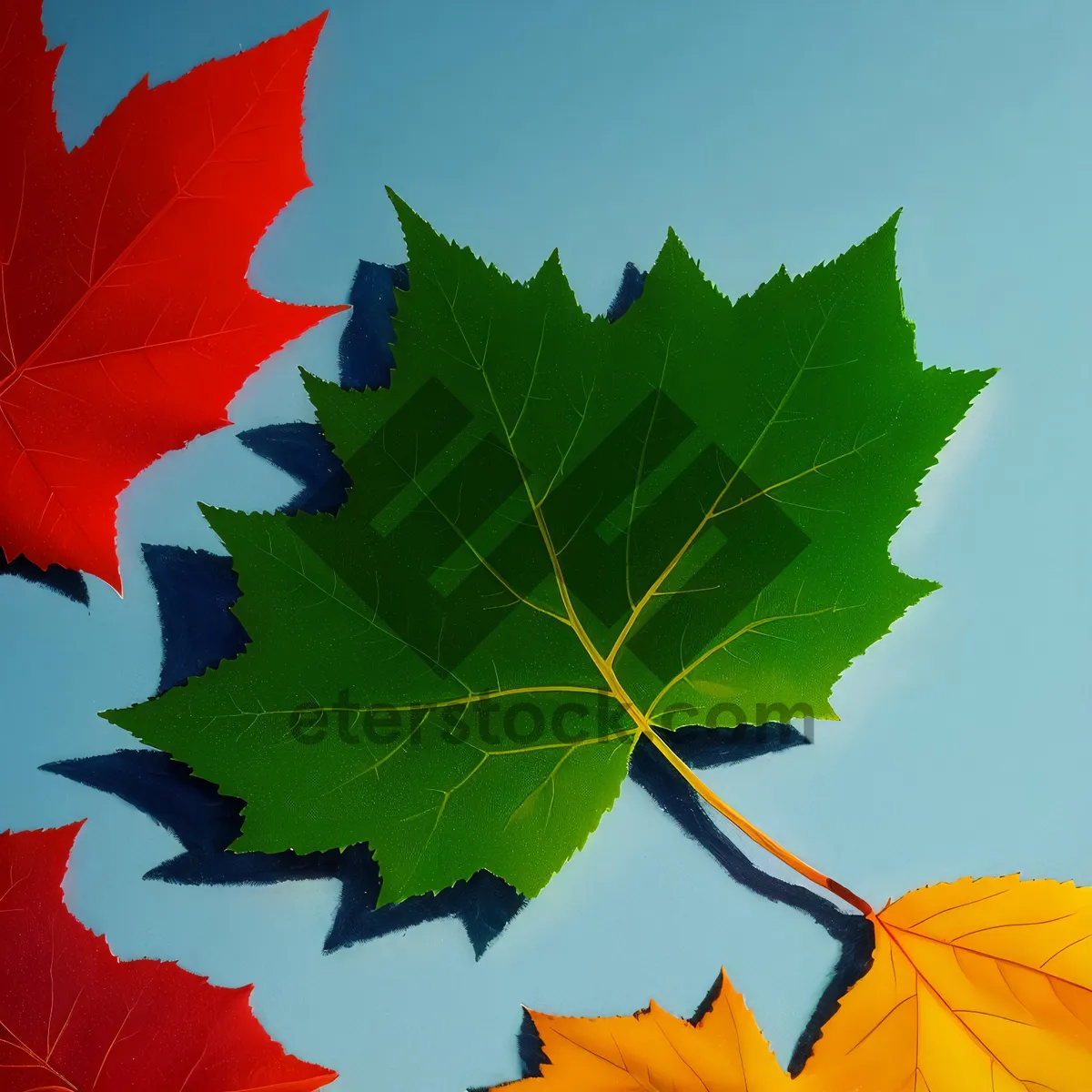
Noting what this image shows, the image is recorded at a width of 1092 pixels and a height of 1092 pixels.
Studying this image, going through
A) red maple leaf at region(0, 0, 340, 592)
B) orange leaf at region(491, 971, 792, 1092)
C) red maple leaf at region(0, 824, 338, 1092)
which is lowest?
red maple leaf at region(0, 824, 338, 1092)

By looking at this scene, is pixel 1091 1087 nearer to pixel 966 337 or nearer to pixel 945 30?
pixel 966 337

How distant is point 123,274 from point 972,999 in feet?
2.43

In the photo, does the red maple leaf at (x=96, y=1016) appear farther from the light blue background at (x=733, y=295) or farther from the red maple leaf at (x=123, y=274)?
the red maple leaf at (x=123, y=274)

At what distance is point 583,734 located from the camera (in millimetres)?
535

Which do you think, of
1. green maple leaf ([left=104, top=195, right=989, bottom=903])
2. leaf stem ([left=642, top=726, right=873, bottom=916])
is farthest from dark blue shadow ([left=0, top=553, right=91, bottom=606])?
leaf stem ([left=642, top=726, right=873, bottom=916])

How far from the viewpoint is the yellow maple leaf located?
0.52 meters

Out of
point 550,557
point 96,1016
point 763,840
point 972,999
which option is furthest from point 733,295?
point 96,1016

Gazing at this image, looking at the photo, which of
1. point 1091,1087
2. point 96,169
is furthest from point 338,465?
point 1091,1087

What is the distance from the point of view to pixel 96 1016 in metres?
0.53

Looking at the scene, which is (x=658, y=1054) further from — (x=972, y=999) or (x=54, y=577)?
(x=54, y=577)

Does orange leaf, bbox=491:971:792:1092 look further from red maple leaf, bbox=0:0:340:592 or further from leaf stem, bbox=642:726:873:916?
red maple leaf, bbox=0:0:340:592

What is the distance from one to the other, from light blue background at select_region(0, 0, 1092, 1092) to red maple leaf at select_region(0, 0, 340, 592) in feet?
0.13

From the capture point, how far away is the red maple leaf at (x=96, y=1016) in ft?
1.71

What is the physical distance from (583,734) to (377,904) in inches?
6.8
